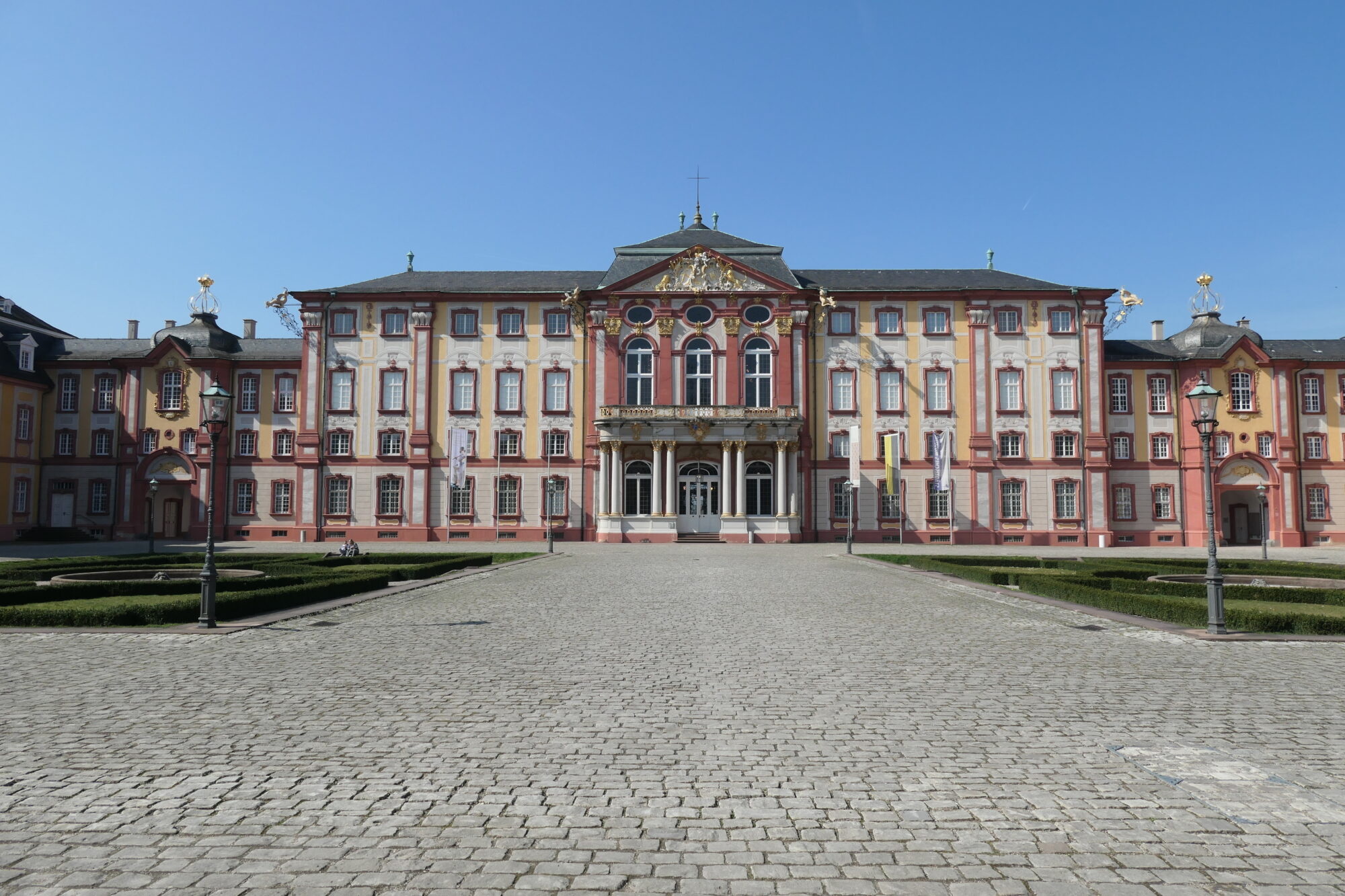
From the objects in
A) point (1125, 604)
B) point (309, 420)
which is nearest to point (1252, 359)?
point (1125, 604)

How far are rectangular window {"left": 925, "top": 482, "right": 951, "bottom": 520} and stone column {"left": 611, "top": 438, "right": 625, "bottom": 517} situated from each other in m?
17.4

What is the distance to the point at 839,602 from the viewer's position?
17562 millimetres

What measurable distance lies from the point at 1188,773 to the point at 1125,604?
34.6 feet

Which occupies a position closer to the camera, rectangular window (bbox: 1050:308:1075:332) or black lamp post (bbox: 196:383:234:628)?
black lamp post (bbox: 196:383:234:628)

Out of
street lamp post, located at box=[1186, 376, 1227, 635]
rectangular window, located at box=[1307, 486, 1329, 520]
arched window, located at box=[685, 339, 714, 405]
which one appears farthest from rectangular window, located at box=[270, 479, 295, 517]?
rectangular window, located at box=[1307, 486, 1329, 520]

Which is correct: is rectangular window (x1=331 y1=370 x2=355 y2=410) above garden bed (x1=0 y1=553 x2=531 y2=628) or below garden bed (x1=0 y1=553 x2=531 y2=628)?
above

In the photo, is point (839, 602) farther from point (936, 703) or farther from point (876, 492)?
point (876, 492)

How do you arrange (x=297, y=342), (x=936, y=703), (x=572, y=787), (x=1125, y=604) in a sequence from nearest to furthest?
1. (x=572, y=787)
2. (x=936, y=703)
3. (x=1125, y=604)
4. (x=297, y=342)

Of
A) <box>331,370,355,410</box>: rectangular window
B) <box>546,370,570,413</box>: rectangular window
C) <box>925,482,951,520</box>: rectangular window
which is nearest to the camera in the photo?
<box>925,482,951,520</box>: rectangular window

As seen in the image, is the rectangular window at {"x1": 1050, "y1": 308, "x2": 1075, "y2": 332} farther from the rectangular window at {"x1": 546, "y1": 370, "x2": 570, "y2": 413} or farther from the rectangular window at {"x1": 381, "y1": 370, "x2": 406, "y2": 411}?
the rectangular window at {"x1": 381, "y1": 370, "x2": 406, "y2": 411}

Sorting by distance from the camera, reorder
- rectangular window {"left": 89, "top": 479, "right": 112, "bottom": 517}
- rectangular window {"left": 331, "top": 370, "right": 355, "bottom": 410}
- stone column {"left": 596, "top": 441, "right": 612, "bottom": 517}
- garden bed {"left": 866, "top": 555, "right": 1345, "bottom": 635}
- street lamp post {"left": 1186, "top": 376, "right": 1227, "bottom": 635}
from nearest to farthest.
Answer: street lamp post {"left": 1186, "top": 376, "right": 1227, "bottom": 635}, garden bed {"left": 866, "top": 555, "right": 1345, "bottom": 635}, stone column {"left": 596, "top": 441, "right": 612, "bottom": 517}, rectangular window {"left": 331, "top": 370, "right": 355, "bottom": 410}, rectangular window {"left": 89, "top": 479, "right": 112, "bottom": 517}

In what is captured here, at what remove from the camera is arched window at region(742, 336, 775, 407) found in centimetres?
5028

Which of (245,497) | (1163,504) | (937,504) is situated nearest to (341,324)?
(245,497)

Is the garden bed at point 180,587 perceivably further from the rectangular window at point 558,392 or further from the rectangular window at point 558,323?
the rectangular window at point 558,323
